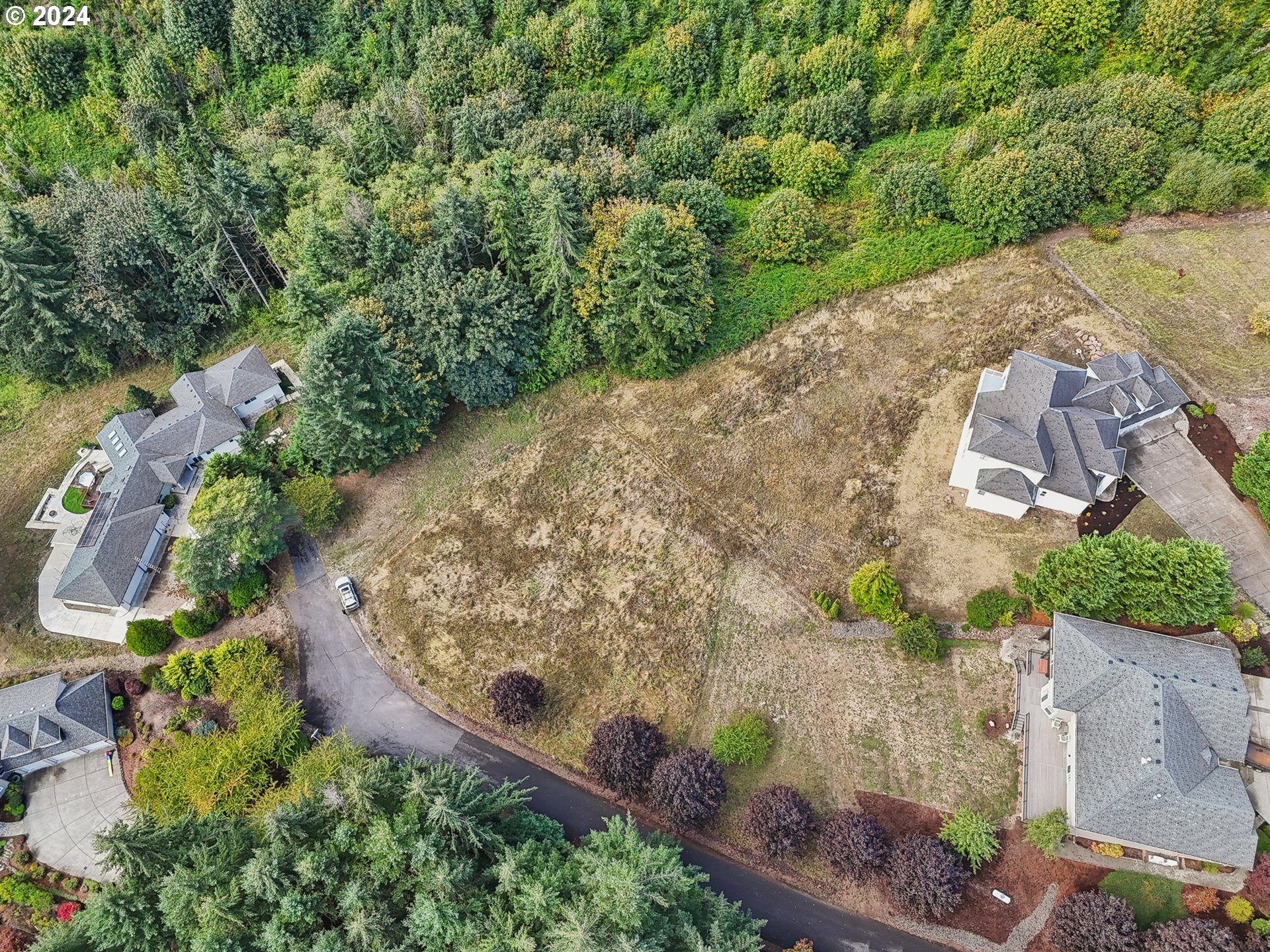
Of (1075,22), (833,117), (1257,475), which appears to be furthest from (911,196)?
(1257,475)

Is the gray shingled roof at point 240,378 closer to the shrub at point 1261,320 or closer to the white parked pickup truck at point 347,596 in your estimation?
the white parked pickup truck at point 347,596

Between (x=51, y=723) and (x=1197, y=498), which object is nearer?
(x=51, y=723)

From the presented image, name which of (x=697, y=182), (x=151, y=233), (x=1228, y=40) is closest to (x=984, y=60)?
(x=1228, y=40)

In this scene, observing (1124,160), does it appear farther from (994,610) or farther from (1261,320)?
(994,610)

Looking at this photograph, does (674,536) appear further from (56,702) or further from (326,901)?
(56,702)

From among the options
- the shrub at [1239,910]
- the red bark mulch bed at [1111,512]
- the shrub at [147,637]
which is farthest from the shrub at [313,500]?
the shrub at [1239,910]

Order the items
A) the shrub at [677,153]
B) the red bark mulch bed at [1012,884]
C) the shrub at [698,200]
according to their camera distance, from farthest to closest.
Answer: the shrub at [677,153] → the shrub at [698,200] → the red bark mulch bed at [1012,884]
